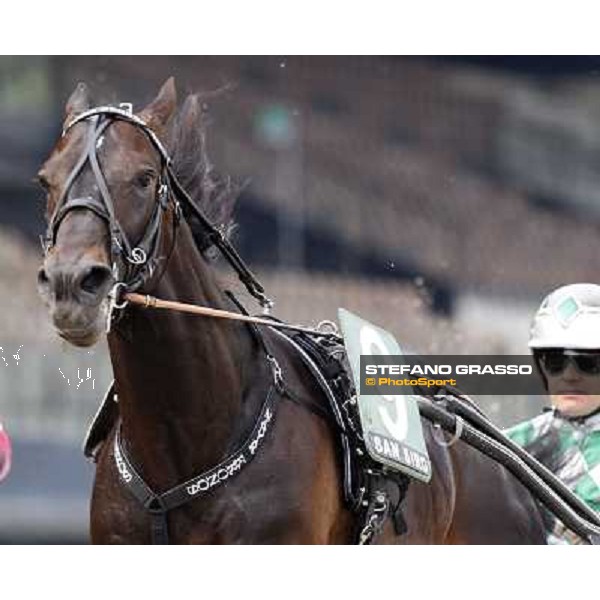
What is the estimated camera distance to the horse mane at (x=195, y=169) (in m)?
3.10

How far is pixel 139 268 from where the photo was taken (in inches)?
105

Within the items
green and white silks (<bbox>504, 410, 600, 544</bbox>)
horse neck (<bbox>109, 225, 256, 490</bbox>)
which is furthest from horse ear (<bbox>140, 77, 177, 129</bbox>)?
green and white silks (<bbox>504, 410, 600, 544</bbox>)

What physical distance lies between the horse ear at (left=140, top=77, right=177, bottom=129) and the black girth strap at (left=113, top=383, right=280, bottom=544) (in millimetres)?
633

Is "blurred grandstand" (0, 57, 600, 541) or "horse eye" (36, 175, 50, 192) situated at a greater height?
"blurred grandstand" (0, 57, 600, 541)

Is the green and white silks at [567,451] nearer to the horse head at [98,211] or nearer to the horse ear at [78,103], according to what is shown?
the horse head at [98,211]

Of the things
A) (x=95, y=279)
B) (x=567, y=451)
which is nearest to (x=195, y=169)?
(x=95, y=279)

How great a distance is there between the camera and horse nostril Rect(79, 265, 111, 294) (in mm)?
2513

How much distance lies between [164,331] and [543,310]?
1.28 m

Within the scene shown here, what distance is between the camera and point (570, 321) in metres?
3.64

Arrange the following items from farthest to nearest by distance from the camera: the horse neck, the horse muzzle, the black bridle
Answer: the horse neck < the black bridle < the horse muzzle

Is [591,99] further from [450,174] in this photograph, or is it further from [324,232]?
[324,232]

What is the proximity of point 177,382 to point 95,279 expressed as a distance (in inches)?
15.5

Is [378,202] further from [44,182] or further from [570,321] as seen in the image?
[44,182]

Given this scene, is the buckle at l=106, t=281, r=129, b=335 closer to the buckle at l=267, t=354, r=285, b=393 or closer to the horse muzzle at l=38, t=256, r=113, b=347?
the horse muzzle at l=38, t=256, r=113, b=347
